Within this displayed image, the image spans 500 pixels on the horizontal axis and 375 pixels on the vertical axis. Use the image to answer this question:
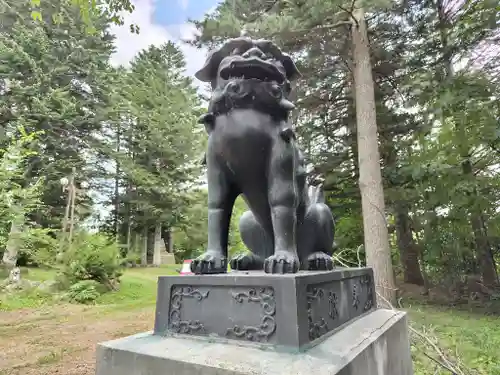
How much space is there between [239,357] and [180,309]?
0.43 metres

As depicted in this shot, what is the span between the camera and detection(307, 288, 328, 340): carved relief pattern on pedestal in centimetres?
127

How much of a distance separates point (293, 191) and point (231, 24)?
20.5 ft

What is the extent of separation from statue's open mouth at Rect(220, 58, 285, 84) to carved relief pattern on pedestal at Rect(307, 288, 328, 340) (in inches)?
39.4

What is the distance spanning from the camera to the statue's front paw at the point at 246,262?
180 centimetres

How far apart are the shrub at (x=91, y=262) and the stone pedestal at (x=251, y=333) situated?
29.5 feet

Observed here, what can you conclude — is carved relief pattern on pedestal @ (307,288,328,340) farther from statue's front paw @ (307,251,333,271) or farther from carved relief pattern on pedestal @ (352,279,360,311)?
carved relief pattern on pedestal @ (352,279,360,311)

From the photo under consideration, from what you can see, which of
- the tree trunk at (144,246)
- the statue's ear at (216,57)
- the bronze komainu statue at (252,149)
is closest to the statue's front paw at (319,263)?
the bronze komainu statue at (252,149)

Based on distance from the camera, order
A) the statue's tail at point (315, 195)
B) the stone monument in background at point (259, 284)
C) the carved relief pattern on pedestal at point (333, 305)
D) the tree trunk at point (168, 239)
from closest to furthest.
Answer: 1. the stone monument in background at point (259, 284)
2. the carved relief pattern on pedestal at point (333, 305)
3. the statue's tail at point (315, 195)
4. the tree trunk at point (168, 239)

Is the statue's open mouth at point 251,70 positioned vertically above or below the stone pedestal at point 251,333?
above

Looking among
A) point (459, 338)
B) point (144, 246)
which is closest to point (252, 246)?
point (459, 338)

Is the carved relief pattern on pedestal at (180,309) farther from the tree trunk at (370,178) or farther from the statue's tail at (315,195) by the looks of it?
the tree trunk at (370,178)

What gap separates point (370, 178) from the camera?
5.99 m

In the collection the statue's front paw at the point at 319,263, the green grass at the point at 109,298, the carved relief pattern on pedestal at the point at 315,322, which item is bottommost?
the green grass at the point at 109,298

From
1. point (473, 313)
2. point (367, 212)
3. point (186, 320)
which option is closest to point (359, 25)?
point (367, 212)
